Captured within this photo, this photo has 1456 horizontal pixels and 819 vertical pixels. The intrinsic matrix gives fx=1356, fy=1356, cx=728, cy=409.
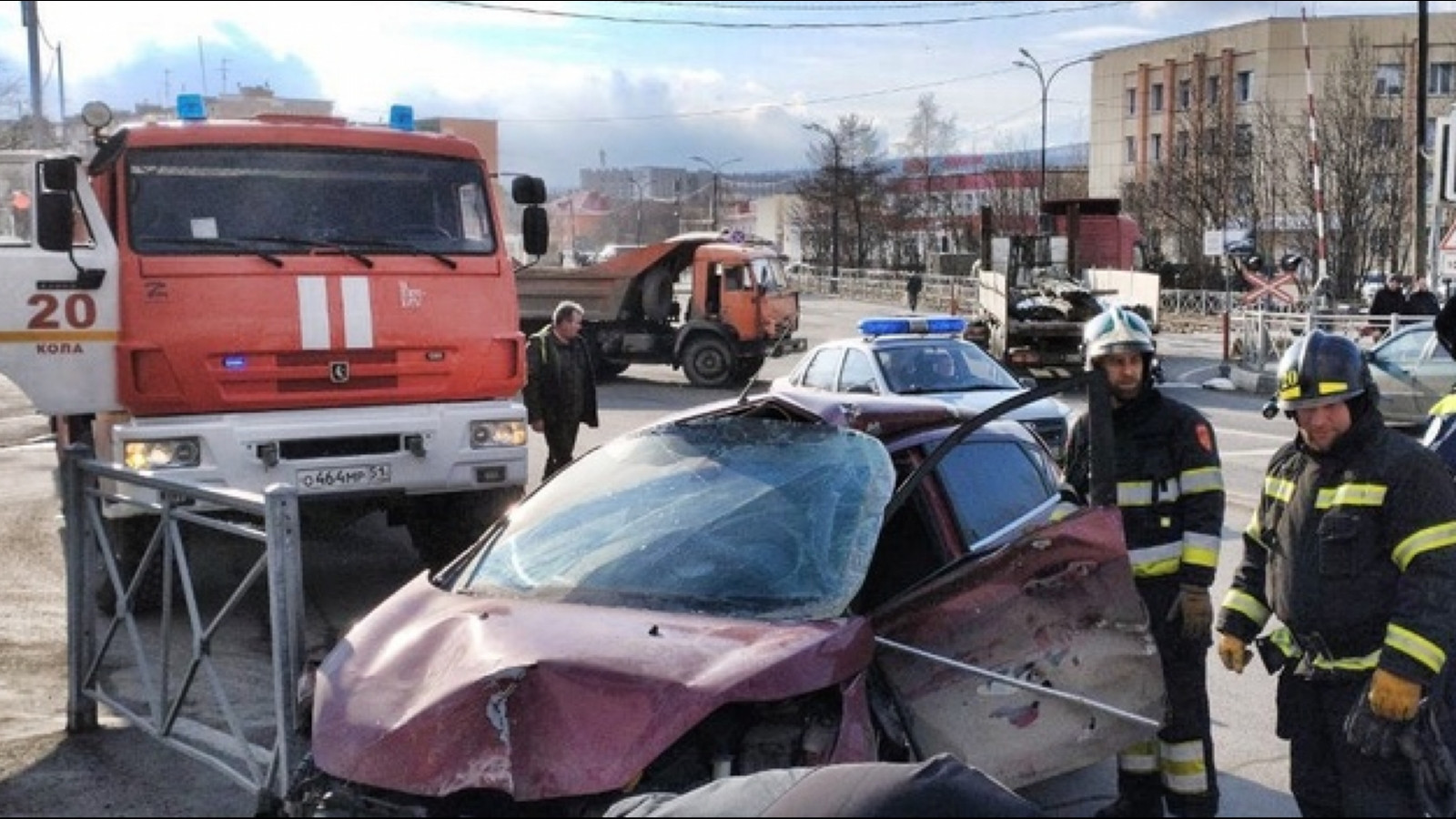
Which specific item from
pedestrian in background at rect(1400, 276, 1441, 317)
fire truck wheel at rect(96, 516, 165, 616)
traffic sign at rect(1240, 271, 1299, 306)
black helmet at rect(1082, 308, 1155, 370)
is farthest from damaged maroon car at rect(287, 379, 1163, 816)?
traffic sign at rect(1240, 271, 1299, 306)

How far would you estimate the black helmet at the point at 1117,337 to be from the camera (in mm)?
4445

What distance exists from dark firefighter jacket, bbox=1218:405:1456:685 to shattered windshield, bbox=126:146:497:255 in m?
5.29

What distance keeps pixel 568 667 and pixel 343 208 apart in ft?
16.6

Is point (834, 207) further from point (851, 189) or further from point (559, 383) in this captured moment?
point (559, 383)

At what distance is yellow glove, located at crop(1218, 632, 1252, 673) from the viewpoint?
411 centimetres

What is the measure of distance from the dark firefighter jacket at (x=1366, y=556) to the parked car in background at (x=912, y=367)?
723 centimetres

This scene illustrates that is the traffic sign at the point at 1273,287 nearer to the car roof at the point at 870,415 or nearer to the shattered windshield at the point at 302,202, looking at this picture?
the shattered windshield at the point at 302,202

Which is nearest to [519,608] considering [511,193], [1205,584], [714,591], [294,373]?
[714,591]

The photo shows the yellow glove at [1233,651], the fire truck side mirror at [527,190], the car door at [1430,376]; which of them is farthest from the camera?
the car door at [1430,376]

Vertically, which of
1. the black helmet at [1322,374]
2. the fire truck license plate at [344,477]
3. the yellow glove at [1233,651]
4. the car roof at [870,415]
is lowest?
the yellow glove at [1233,651]

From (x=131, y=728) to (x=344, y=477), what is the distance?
198 centimetres

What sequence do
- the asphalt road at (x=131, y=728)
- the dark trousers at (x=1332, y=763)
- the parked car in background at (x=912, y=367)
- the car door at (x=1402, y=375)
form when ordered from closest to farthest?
the dark trousers at (x=1332, y=763)
the asphalt road at (x=131, y=728)
the parked car in background at (x=912, y=367)
the car door at (x=1402, y=375)

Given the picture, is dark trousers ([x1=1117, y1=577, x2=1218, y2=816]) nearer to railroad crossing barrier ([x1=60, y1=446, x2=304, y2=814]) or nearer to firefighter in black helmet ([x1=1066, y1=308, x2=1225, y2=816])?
firefighter in black helmet ([x1=1066, y1=308, x2=1225, y2=816])

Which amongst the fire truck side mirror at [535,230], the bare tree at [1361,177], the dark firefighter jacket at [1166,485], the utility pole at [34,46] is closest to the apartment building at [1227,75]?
the bare tree at [1361,177]
